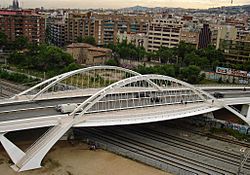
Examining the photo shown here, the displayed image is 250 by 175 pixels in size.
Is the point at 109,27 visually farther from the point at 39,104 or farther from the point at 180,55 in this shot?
the point at 39,104

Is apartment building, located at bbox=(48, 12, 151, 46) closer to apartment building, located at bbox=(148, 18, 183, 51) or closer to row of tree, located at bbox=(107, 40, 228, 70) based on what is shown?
row of tree, located at bbox=(107, 40, 228, 70)

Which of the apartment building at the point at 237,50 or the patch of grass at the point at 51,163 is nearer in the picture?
the patch of grass at the point at 51,163

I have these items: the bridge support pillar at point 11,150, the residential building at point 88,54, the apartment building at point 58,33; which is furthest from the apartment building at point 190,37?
the bridge support pillar at point 11,150

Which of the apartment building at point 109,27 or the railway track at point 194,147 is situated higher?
the apartment building at point 109,27

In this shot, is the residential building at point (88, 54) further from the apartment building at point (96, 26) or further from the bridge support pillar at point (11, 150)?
the bridge support pillar at point (11, 150)

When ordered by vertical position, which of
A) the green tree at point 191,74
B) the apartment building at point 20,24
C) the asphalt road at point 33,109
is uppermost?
the apartment building at point 20,24

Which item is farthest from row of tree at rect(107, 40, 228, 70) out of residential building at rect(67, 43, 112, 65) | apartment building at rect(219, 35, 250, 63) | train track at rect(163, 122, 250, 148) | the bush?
train track at rect(163, 122, 250, 148)

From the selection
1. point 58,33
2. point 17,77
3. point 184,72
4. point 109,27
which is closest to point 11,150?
point 17,77

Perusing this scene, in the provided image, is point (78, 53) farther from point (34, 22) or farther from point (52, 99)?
point (52, 99)
